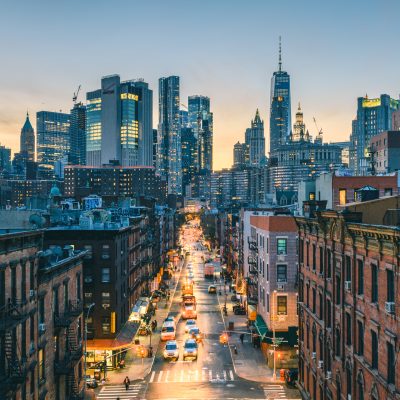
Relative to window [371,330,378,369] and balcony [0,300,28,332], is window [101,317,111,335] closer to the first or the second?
balcony [0,300,28,332]

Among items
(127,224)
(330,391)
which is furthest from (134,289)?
(330,391)

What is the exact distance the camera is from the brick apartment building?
1200 inches

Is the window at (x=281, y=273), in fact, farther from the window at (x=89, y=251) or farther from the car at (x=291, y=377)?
the window at (x=89, y=251)

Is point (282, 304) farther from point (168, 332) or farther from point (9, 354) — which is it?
point (9, 354)

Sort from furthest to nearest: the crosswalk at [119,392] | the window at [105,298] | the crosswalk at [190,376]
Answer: the window at [105,298], the crosswalk at [190,376], the crosswalk at [119,392]

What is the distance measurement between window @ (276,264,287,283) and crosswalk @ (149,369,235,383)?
12569mm

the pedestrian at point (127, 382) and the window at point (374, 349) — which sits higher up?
the window at point (374, 349)

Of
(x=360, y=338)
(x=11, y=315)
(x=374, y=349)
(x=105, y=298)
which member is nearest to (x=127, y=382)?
(x=105, y=298)

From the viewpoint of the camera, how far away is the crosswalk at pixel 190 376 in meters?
55.2

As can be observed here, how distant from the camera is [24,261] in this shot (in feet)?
112

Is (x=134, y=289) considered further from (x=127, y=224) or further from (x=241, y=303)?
(x=241, y=303)

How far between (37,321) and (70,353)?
8693mm

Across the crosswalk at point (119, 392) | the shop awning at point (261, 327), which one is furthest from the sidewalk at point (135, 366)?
the shop awning at point (261, 327)

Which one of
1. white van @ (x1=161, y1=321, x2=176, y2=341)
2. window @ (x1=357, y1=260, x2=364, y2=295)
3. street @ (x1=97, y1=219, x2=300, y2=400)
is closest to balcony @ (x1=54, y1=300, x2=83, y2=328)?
street @ (x1=97, y1=219, x2=300, y2=400)
